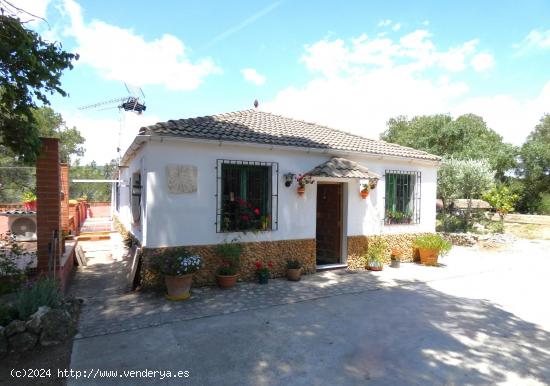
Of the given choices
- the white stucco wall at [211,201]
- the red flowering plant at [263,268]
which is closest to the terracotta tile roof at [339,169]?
the white stucco wall at [211,201]

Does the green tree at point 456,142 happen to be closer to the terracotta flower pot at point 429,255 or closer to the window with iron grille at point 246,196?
the terracotta flower pot at point 429,255

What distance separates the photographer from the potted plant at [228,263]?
7555 millimetres

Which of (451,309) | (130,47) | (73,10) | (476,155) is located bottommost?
(451,309)

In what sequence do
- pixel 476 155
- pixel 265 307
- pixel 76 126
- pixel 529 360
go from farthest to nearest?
pixel 76 126, pixel 476 155, pixel 265 307, pixel 529 360

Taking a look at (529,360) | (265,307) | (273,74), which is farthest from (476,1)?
A: (265,307)

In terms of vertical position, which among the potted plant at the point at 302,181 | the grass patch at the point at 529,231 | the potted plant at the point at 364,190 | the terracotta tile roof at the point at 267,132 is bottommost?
the grass patch at the point at 529,231

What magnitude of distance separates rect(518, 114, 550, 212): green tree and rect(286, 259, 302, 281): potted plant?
91.2ft

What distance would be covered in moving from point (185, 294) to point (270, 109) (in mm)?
8456

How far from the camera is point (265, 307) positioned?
645cm

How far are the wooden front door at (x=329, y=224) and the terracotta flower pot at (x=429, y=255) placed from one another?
290cm

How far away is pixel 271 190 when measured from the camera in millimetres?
8570

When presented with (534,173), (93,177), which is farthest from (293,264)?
(93,177)

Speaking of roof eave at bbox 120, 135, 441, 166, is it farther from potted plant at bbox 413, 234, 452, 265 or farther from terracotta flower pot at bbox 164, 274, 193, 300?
terracotta flower pot at bbox 164, 274, 193, 300

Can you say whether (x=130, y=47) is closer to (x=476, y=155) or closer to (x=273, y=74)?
(x=273, y=74)
